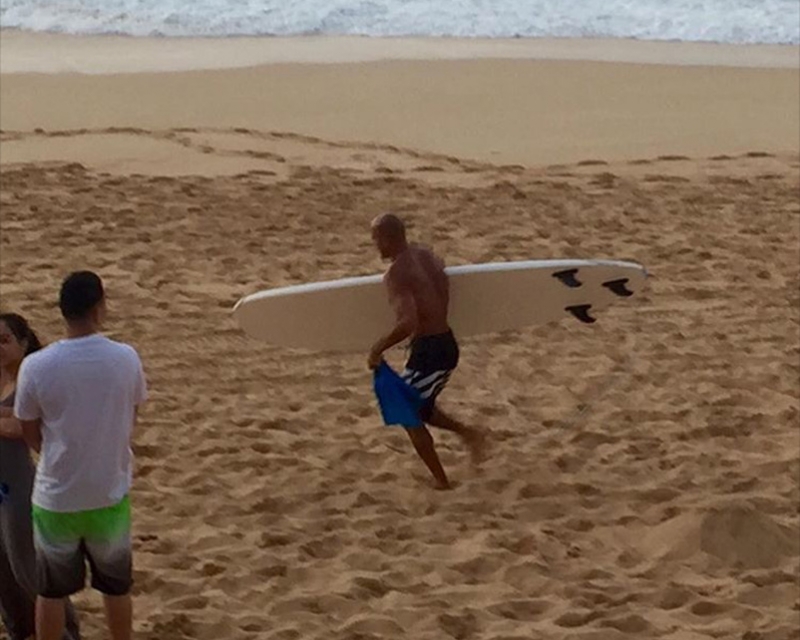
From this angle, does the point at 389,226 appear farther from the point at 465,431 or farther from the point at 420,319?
the point at 465,431

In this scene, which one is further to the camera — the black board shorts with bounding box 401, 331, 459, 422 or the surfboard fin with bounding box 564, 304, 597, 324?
the surfboard fin with bounding box 564, 304, 597, 324

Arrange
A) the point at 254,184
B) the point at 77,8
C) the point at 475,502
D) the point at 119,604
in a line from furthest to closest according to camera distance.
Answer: the point at 77,8 < the point at 254,184 < the point at 475,502 < the point at 119,604

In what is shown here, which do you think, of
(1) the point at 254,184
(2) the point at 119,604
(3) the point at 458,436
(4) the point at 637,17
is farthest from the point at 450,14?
(2) the point at 119,604

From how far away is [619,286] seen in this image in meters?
6.61

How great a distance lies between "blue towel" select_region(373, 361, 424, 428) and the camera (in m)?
5.91

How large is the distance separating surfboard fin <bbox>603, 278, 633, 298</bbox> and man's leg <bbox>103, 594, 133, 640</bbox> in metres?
3.09

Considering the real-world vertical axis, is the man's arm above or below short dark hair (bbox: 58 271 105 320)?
below

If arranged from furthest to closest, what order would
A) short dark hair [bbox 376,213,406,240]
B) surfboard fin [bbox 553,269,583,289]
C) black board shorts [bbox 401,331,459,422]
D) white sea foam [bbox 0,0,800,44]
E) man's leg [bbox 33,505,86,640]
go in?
white sea foam [bbox 0,0,800,44] → surfboard fin [bbox 553,269,583,289] → black board shorts [bbox 401,331,459,422] → short dark hair [bbox 376,213,406,240] → man's leg [bbox 33,505,86,640]

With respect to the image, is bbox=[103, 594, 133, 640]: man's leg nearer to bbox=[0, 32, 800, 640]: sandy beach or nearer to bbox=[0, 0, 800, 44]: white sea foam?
bbox=[0, 32, 800, 640]: sandy beach

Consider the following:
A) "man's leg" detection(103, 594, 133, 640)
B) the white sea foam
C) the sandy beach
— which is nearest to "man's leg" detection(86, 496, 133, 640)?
"man's leg" detection(103, 594, 133, 640)

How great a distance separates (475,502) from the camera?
602 cm

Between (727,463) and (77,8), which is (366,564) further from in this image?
(77,8)

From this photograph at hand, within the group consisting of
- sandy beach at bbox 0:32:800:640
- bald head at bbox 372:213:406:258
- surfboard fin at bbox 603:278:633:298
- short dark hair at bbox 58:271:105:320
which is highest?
short dark hair at bbox 58:271:105:320

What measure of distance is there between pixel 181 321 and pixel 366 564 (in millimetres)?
3116
